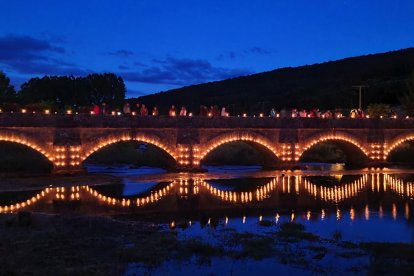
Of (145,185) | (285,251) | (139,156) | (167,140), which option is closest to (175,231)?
(285,251)

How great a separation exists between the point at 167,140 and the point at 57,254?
85.4 feet

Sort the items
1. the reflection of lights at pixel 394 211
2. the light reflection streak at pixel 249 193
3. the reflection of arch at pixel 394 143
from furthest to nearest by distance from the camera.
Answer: the reflection of arch at pixel 394 143, the light reflection streak at pixel 249 193, the reflection of lights at pixel 394 211

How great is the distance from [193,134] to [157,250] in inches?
1016

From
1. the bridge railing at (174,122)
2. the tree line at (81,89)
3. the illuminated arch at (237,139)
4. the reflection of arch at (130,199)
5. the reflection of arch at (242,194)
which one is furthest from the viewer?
the tree line at (81,89)

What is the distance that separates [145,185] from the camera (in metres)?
35.7

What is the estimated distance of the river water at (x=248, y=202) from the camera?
2212 centimetres

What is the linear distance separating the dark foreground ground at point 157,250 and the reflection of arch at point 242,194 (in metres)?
8.71

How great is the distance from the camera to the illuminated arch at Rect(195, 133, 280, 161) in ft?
140

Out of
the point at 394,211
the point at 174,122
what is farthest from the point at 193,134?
the point at 394,211

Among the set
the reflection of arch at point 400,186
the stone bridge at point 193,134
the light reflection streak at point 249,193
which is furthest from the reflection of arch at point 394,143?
the light reflection streak at point 249,193

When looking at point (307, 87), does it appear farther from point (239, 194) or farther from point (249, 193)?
point (239, 194)

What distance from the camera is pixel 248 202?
28656mm

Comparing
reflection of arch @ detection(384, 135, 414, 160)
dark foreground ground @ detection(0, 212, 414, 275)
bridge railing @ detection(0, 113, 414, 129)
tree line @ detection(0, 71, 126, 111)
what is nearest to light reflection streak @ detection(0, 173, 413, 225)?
dark foreground ground @ detection(0, 212, 414, 275)

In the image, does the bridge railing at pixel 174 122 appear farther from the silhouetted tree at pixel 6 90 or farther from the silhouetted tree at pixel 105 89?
the silhouetted tree at pixel 105 89
